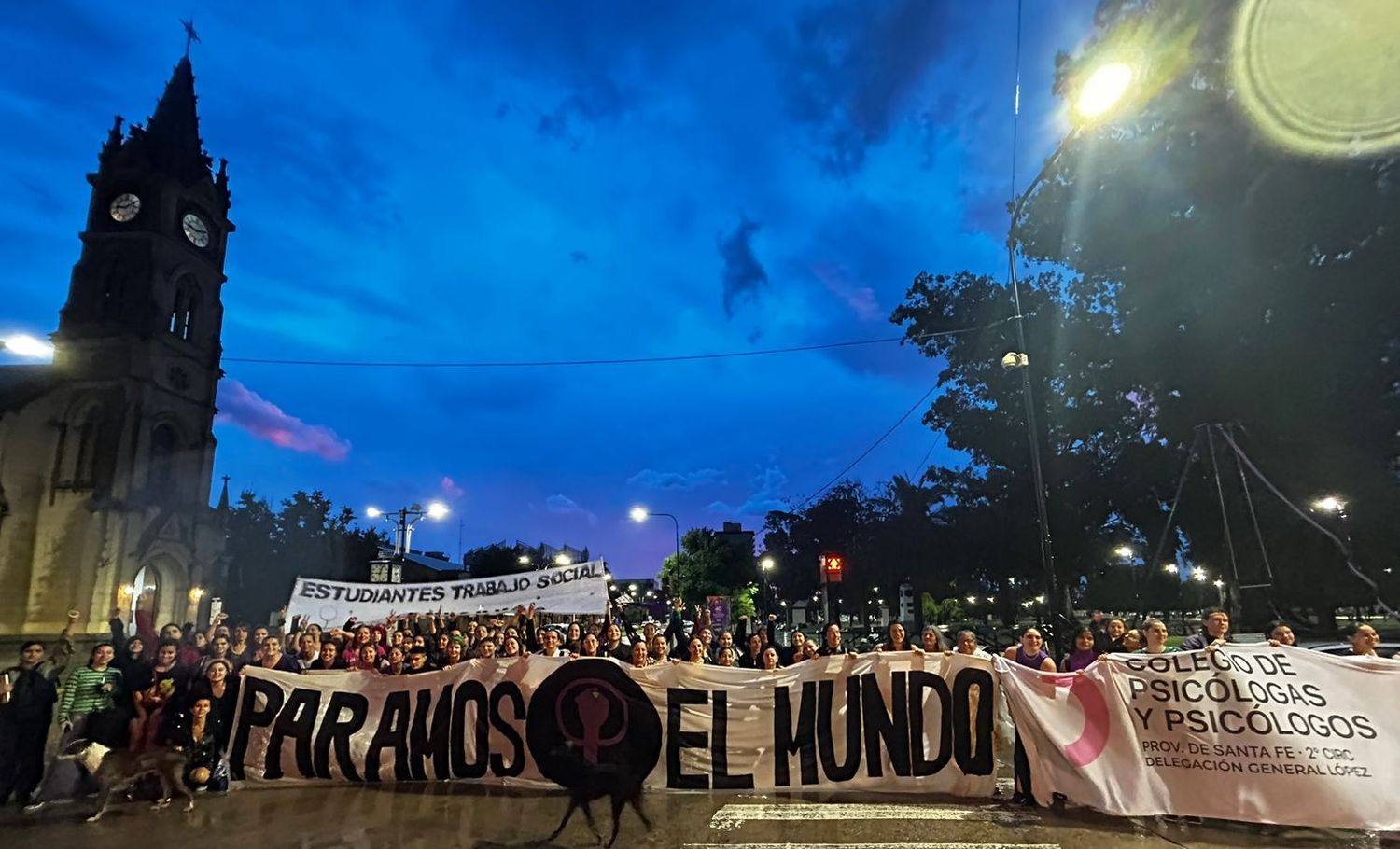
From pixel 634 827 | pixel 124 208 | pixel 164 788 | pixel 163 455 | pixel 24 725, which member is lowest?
pixel 634 827

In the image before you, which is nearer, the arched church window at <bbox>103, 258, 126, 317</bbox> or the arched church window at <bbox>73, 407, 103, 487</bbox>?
the arched church window at <bbox>73, 407, 103, 487</bbox>

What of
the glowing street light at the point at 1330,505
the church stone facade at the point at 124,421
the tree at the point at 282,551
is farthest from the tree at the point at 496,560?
the glowing street light at the point at 1330,505

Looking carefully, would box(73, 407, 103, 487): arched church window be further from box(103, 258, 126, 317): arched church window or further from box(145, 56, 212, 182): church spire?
box(145, 56, 212, 182): church spire

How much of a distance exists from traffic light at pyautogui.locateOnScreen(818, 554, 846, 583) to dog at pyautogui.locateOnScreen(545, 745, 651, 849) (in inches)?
774

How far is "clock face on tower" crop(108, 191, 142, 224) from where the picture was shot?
36094 mm

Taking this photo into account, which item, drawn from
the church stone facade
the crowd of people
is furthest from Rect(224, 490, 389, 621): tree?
the crowd of people

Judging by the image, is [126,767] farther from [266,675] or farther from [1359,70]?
[1359,70]

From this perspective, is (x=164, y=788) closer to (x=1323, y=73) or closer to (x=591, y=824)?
(x=591, y=824)

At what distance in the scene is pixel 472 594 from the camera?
15.4 m

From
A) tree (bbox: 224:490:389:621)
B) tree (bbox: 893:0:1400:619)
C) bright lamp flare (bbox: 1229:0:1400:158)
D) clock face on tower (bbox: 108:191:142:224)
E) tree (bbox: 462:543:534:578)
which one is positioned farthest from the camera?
tree (bbox: 462:543:534:578)

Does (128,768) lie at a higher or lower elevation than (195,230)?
lower

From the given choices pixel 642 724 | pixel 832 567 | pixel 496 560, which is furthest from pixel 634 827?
pixel 496 560

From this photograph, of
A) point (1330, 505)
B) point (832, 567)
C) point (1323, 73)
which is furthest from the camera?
point (832, 567)

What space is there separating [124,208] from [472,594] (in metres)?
34.1
